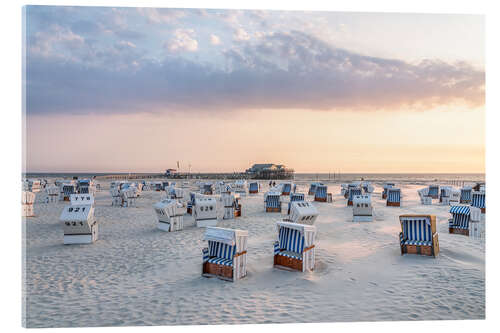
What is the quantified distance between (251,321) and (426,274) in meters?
4.10

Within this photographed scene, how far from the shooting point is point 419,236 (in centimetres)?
796

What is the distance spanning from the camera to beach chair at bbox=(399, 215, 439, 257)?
7727 millimetres

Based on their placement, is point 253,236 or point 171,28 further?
point 253,236

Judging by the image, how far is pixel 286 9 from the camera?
22.2ft

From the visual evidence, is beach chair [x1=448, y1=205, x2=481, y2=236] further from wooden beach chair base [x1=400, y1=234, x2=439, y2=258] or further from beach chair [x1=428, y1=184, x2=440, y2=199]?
beach chair [x1=428, y1=184, x2=440, y2=199]

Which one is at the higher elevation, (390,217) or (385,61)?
(385,61)

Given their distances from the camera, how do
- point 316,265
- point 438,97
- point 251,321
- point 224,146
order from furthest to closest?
point 224,146 < point 438,97 < point 316,265 < point 251,321

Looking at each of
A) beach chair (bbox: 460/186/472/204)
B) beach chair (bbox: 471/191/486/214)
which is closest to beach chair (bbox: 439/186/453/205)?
beach chair (bbox: 460/186/472/204)

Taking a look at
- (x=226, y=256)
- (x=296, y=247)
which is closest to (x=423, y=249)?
(x=296, y=247)

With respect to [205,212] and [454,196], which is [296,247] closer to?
[205,212]

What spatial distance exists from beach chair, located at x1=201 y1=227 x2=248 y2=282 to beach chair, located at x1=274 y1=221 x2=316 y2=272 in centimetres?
100

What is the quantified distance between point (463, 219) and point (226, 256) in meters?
8.73

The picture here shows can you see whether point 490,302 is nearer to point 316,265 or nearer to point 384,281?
point 384,281
